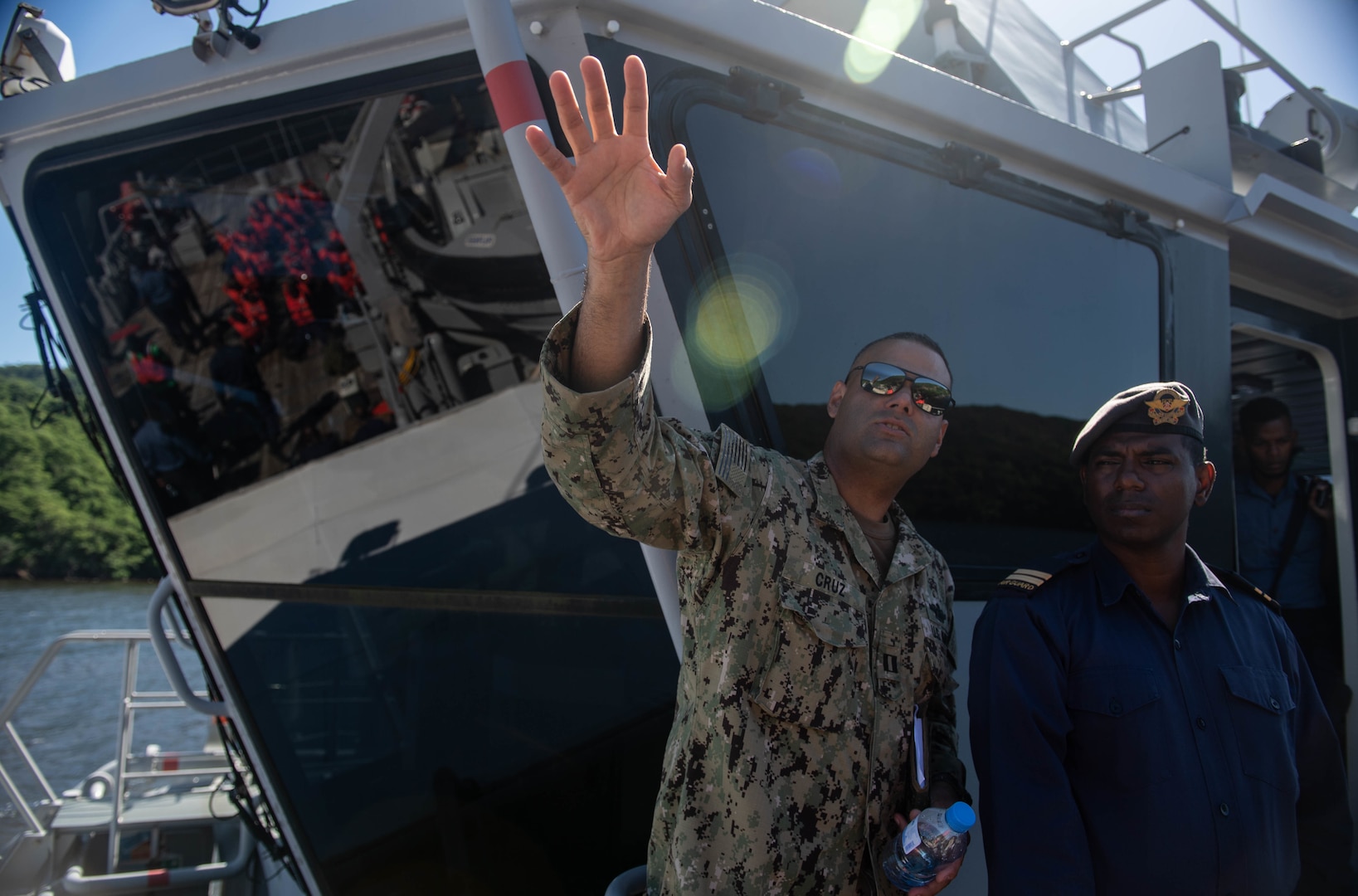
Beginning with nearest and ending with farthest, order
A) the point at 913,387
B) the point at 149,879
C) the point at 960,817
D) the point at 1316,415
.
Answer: the point at 960,817
the point at 913,387
the point at 149,879
the point at 1316,415

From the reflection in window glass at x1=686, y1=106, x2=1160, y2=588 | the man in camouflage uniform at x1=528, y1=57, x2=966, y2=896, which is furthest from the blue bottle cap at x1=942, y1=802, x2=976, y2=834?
the reflection in window glass at x1=686, y1=106, x2=1160, y2=588

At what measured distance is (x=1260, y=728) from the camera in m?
1.48

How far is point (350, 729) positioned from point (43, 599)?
40309mm

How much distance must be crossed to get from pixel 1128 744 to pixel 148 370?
241 cm

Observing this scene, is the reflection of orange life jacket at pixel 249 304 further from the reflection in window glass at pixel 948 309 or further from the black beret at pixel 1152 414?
the black beret at pixel 1152 414

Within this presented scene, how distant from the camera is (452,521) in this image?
6.77 feet

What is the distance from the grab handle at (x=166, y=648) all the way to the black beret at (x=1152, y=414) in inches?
95.0

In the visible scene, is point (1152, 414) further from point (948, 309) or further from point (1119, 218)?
point (1119, 218)

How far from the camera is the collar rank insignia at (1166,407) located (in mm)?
1632

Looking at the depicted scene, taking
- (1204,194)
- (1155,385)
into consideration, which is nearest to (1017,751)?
(1155,385)

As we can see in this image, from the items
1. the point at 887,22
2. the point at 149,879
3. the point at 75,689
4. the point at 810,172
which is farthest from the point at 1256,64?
the point at 75,689

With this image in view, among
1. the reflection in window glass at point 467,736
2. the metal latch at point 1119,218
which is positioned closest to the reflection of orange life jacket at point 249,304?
the reflection in window glass at point 467,736

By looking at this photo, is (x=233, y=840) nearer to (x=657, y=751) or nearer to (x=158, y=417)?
(x=158, y=417)

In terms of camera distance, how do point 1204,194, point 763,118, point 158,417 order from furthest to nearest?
point 1204,194 → point 158,417 → point 763,118
